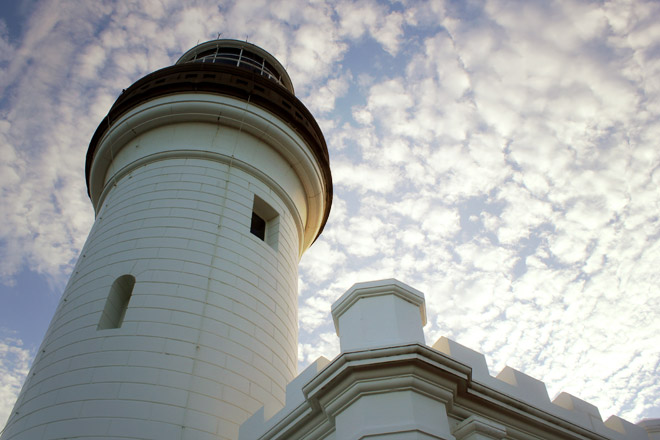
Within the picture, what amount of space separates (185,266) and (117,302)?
1.26 meters

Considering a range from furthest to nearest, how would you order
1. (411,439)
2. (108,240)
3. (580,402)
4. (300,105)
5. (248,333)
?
(300,105) → (108,240) → (248,333) → (580,402) → (411,439)

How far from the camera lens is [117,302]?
884cm

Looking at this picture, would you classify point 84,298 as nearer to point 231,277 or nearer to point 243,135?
point 231,277

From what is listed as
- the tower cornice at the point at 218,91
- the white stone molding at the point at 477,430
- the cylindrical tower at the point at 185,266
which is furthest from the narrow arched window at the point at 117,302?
the white stone molding at the point at 477,430

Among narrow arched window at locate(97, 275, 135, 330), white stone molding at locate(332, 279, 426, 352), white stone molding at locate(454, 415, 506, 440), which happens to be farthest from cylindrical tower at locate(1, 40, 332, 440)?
white stone molding at locate(454, 415, 506, 440)

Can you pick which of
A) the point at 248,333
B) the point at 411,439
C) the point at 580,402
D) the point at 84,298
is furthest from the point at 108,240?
the point at 580,402

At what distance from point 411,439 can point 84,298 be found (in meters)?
6.48

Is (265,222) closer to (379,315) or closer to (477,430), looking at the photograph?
(379,315)

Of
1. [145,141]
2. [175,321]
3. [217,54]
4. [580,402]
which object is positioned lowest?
[580,402]

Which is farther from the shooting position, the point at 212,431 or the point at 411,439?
the point at 212,431

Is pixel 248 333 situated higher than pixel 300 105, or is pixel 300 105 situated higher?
pixel 300 105

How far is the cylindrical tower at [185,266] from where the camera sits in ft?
24.4

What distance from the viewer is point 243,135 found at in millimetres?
12047

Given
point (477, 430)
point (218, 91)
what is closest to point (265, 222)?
point (218, 91)
